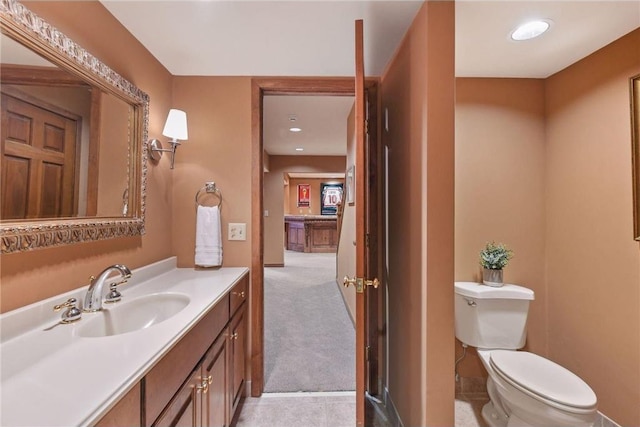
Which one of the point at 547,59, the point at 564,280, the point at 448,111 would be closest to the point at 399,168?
the point at 448,111

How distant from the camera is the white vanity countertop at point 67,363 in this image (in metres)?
0.54

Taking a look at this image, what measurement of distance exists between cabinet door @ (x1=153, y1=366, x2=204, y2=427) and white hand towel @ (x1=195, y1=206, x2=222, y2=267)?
2.66 feet

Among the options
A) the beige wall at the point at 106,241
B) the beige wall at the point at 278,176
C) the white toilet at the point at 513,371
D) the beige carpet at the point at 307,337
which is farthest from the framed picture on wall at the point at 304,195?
the white toilet at the point at 513,371

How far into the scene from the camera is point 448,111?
1137 millimetres

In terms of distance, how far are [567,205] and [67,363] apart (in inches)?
A: 100

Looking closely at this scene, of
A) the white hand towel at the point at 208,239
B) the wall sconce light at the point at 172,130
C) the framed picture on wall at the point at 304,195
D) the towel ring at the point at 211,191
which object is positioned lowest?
the white hand towel at the point at 208,239

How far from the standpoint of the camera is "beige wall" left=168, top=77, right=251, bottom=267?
73.8 inches

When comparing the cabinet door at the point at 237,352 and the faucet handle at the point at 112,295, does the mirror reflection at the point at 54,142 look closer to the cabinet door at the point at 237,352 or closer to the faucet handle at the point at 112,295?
the faucet handle at the point at 112,295

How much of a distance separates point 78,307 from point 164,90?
1.39 metres

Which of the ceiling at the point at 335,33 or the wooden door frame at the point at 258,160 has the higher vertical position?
the ceiling at the point at 335,33

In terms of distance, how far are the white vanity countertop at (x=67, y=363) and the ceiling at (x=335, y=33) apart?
1358 mm

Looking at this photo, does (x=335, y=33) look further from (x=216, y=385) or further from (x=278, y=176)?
(x=278, y=176)

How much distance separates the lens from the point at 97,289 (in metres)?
1.07

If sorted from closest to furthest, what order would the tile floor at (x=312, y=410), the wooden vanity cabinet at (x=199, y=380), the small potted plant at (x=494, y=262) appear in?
the wooden vanity cabinet at (x=199, y=380)
the tile floor at (x=312, y=410)
the small potted plant at (x=494, y=262)
